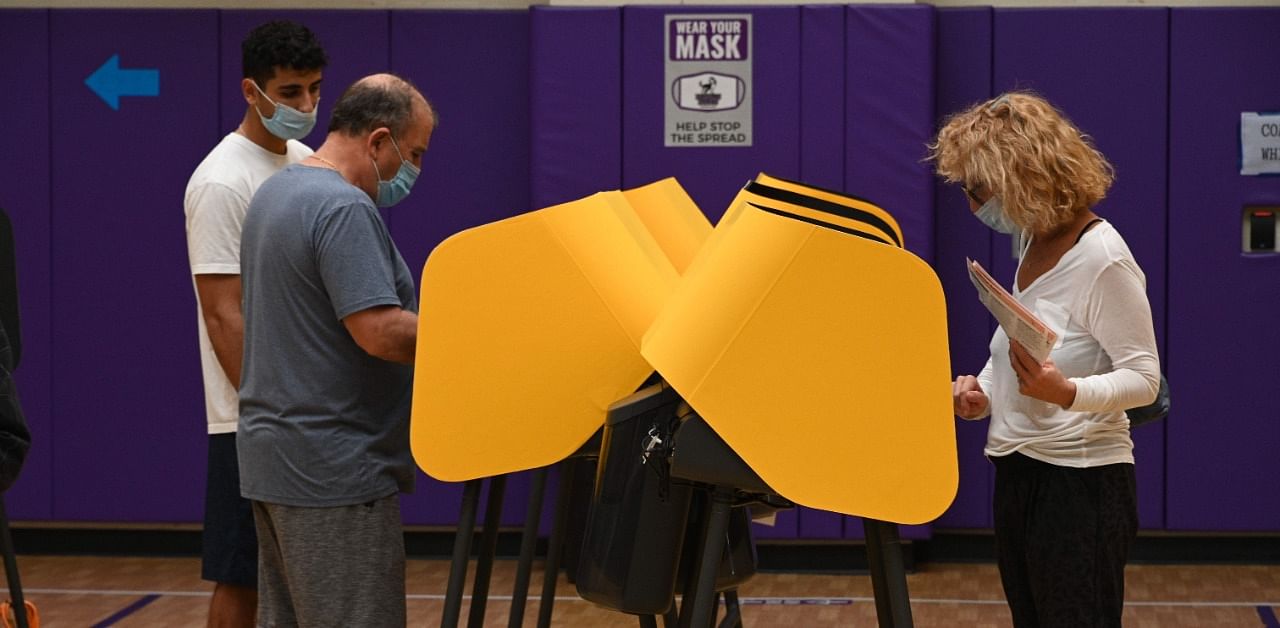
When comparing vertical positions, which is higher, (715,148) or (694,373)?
(715,148)

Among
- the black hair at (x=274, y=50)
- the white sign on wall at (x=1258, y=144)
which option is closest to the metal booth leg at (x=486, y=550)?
the black hair at (x=274, y=50)

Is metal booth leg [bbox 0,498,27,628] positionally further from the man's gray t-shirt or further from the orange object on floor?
the man's gray t-shirt

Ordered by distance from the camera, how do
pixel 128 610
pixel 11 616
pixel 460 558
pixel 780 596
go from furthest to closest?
1. pixel 780 596
2. pixel 128 610
3. pixel 11 616
4. pixel 460 558

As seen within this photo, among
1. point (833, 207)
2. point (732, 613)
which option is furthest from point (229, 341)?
point (833, 207)

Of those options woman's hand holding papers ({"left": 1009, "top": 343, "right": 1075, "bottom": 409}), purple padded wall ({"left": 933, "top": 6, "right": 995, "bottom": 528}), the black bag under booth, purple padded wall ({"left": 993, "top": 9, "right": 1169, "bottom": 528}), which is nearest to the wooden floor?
purple padded wall ({"left": 933, "top": 6, "right": 995, "bottom": 528})

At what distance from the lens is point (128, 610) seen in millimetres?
5023

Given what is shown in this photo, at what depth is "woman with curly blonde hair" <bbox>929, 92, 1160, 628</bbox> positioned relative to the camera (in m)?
2.39

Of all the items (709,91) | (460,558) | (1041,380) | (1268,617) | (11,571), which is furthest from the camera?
(709,91)

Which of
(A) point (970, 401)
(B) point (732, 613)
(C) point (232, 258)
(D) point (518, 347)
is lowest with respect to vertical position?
(B) point (732, 613)

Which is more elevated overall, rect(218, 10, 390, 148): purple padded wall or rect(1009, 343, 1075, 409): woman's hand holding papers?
rect(218, 10, 390, 148): purple padded wall

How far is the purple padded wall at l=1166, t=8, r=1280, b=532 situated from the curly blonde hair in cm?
348

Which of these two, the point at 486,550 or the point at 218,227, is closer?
the point at 486,550

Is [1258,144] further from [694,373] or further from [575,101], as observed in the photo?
[694,373]

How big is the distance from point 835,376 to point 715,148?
3.57 m
